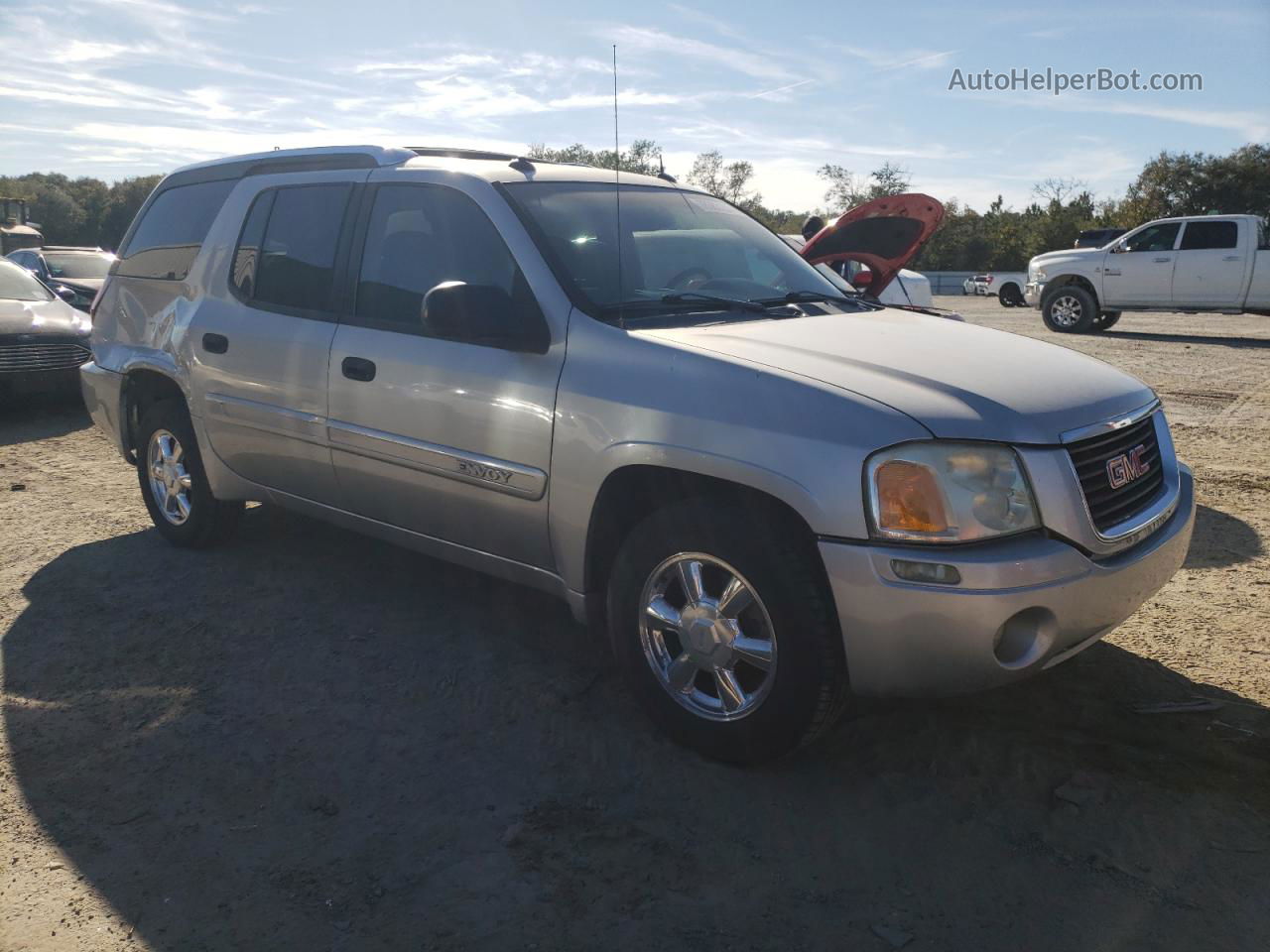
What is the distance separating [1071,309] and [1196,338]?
6.62 ft

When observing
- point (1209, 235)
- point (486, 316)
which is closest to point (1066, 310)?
point (1209, 235)

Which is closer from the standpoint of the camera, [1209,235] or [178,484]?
[178,484]

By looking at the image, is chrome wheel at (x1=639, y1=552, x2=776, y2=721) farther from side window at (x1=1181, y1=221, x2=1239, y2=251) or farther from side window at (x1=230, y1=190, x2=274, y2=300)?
side window at (x1=1181, y1=221, x2=1239, y2=251)

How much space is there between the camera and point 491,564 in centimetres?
375

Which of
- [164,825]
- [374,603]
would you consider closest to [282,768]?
[164,825]

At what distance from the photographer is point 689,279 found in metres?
3.94

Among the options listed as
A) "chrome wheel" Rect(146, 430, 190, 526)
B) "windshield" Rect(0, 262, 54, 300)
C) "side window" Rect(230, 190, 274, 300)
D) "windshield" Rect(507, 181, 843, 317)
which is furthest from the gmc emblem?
"windshield" Rect(0, 262, 54, 300)

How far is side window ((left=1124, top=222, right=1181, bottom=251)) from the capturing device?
56.2 feet

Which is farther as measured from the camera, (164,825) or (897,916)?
(164,825)

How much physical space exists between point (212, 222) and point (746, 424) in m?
3.27

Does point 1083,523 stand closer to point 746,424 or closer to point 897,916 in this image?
point 746,424

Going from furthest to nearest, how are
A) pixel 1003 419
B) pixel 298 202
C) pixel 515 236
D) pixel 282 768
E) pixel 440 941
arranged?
pixel 298 202, pixel 515 236, pixel 282 768, pixel 1003 419, pixel 440 941

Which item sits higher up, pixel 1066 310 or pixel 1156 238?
pixel 1156 238

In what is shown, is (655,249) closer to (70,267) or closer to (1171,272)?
(70,267)
